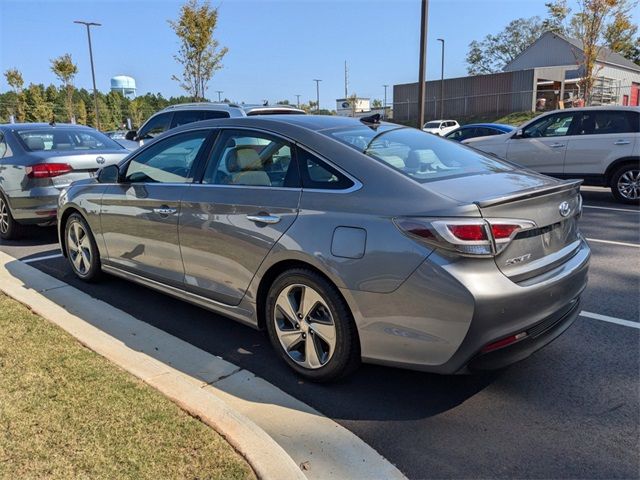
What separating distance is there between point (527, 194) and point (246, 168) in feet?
6.16

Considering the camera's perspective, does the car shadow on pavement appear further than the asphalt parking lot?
Yes

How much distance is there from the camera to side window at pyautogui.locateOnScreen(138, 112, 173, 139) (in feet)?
31.7

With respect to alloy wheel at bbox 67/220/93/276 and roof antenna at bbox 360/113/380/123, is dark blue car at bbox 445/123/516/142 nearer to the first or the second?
roof antenna at bbox 360/113/380/123

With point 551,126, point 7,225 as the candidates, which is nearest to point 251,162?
point 7,225

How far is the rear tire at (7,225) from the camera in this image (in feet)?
23.4

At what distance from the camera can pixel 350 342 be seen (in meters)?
3.04

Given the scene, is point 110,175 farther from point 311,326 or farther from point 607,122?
point 607,122

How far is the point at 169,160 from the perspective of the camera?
4355 millimetres

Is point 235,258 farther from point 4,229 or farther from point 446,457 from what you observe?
point 4,229

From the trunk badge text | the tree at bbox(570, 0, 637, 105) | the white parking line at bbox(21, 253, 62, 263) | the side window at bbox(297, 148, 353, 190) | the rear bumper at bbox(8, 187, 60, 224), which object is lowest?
the white parking line at bbox(21, 253, 62, 263)

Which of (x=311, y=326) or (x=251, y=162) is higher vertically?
(x=251, y=162)

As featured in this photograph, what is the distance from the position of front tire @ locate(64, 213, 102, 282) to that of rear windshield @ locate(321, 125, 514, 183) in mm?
2901

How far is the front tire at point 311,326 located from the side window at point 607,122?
8.93m

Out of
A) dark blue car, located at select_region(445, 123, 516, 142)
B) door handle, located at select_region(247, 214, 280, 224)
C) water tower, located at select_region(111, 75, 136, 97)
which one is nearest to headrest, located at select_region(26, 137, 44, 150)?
door handle, located at select_region(247, 214, 280, 224)
